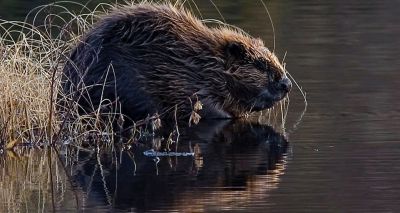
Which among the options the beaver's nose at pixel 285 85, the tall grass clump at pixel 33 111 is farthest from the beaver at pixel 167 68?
the tall grass clump at pixel 33 111

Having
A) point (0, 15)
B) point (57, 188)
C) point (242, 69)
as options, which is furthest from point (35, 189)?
point (0, 15)

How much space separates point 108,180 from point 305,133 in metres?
2.04

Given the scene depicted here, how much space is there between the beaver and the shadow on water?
62 cm

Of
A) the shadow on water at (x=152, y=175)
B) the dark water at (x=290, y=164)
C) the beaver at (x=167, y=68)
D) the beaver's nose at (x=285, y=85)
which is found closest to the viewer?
the dark water at (x=290, y=164)

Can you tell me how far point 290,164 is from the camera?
845cm

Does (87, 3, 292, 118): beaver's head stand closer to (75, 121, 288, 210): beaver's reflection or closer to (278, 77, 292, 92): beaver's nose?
(278, 77, 292, 92): beaver's nose

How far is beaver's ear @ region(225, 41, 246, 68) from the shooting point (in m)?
11.0

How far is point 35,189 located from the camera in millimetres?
7926

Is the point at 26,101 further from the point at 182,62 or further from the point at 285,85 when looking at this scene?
the point at 285,85

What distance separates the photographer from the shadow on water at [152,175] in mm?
7395

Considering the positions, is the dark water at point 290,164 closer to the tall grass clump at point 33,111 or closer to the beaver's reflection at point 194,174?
the beaver's reflection at point 194,174

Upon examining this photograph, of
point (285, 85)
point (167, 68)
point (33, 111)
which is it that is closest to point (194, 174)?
point (33, 111)

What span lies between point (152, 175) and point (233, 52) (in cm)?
294

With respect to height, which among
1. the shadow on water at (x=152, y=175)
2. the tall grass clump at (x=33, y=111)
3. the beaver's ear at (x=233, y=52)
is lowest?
the shadow on water at (x=152, y=175)
